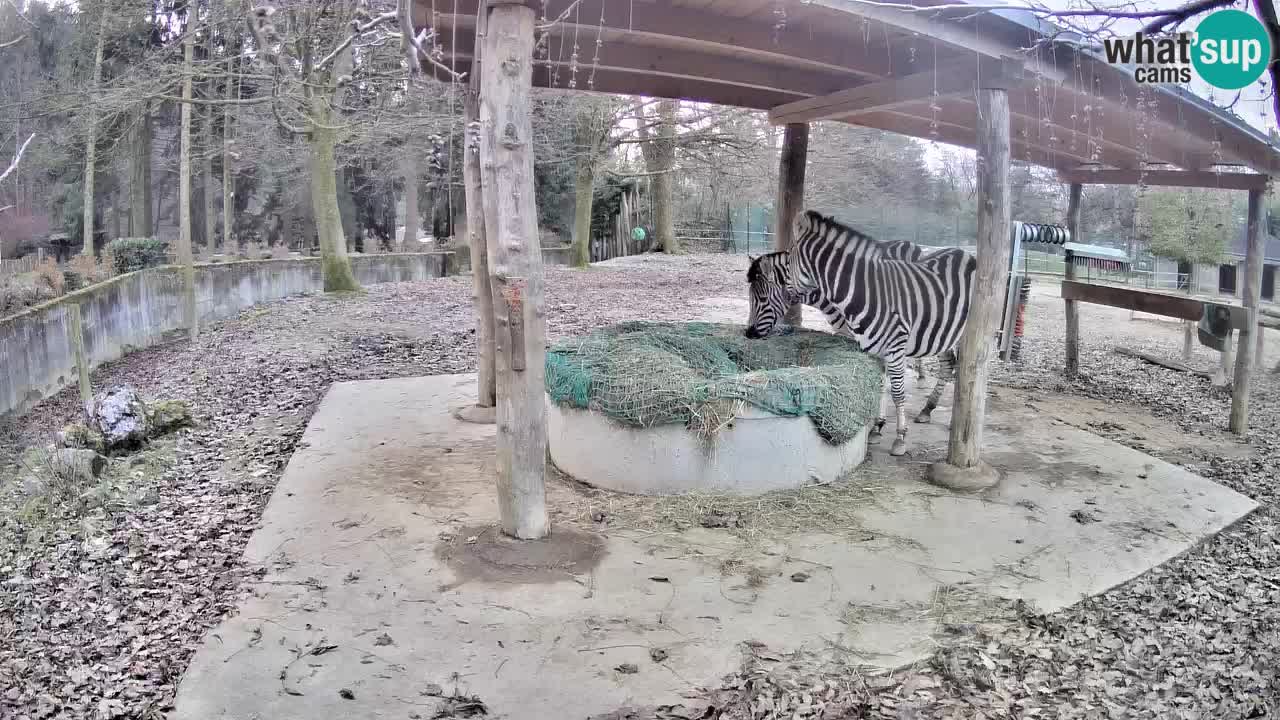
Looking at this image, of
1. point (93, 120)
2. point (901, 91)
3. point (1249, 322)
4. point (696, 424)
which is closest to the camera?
point (696, 424)

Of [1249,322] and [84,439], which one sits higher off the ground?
[1249,322]

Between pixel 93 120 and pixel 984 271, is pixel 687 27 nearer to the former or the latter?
pixel 984 271

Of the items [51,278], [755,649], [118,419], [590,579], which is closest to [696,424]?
[590,579]

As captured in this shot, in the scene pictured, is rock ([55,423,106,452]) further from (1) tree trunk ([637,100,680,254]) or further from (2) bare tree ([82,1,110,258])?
(1) tree trunk ([637,100,680,254])

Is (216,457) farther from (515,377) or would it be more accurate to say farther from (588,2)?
(588,2)

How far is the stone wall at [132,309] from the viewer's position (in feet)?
33.3

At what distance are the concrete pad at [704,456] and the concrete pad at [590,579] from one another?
0.28 metres

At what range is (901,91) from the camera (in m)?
6.61

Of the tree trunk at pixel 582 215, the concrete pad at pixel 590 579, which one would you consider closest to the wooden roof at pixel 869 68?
the concrete pad at pixel 590 579

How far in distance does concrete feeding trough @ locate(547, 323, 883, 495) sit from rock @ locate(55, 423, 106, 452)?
13.0ft

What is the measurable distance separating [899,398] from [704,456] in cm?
228

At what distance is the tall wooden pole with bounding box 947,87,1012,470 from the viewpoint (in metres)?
5.84

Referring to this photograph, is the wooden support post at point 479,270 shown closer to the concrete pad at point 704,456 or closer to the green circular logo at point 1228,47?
the concrete pad at point 704,456

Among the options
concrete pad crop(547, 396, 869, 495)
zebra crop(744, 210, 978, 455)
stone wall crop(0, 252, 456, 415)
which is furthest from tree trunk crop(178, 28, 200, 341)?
concrete pad crop(547, 396, 869, 495)
